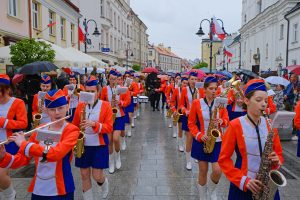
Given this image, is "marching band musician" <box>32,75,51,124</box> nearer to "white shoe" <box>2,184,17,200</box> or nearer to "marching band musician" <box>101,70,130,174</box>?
"marching band musician" <box>101,70,130,174</box>

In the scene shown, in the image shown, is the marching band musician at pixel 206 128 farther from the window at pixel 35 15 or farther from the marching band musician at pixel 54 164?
the window at pixel 35 15

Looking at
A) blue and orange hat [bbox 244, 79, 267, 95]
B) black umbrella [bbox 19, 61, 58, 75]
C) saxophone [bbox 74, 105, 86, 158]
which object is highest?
black umbrella [bbox 19, 61, 58, 75]

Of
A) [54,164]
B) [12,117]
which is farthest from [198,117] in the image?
[12,117]

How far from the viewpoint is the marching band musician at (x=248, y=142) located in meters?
3.04

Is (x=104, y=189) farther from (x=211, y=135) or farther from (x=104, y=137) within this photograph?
(x=211, y=135)

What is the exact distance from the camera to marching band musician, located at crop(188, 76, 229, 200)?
15.7 ft

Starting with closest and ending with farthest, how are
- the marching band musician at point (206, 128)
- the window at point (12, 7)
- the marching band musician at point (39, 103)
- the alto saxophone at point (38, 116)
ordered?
the marching band musician at point (206, 128), the alto saxophone at point (38, 116), the marching band musician at point (39, 103), the window at point (12, 7)

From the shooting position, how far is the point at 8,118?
178 inches

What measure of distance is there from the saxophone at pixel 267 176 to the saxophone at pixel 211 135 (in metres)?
1.67

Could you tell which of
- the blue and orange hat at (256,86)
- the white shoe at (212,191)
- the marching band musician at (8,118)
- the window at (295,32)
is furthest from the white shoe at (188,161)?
the window at (295,32)

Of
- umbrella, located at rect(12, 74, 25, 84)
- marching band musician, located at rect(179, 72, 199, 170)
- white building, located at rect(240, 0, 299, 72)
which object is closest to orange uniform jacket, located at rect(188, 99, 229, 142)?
marching band musician, located at rect(179, 72, 199, 170)

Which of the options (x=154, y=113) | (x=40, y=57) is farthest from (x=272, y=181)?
(x=154, y=113)

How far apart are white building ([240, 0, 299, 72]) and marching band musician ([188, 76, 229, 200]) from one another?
1129 inches

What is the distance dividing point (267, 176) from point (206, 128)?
2.24m
